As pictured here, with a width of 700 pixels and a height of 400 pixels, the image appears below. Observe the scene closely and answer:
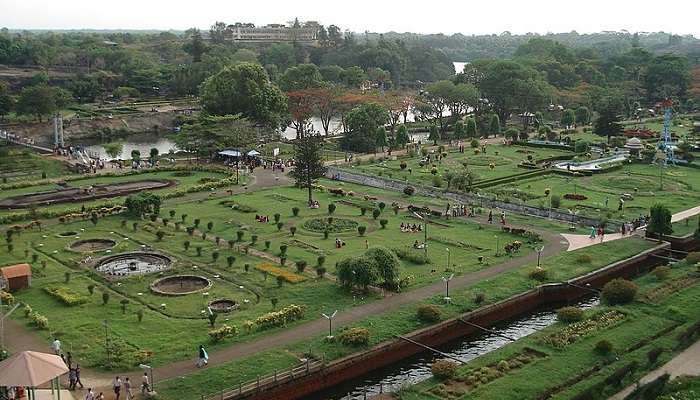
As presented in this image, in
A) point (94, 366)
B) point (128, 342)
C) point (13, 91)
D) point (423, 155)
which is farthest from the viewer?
point (13, 91)

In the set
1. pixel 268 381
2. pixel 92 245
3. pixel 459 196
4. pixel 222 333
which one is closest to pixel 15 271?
pixel 92 245

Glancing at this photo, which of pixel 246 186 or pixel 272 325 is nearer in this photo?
pixel 272 325

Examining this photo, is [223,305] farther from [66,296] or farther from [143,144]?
[143,144]

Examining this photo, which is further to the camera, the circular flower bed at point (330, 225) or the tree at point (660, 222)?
the circular flower bed at point (330, 225)

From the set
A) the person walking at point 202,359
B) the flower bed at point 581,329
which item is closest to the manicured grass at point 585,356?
the flower bed at point 581,329

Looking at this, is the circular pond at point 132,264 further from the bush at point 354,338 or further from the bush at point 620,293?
the bush at point 620,293

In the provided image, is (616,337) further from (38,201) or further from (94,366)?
(38,201)

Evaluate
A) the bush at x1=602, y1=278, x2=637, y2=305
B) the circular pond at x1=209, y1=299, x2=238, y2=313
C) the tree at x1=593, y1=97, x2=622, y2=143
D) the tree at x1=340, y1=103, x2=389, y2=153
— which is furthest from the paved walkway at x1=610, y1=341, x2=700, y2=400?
the tree at x1=593, y1=97, x2=622, y2=143

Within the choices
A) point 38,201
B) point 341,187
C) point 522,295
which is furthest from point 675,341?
point 38,201
